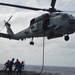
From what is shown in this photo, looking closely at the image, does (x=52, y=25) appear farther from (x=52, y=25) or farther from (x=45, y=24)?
(x=45, y=24)

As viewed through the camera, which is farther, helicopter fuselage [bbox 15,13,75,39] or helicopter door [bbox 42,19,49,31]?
helicopter door [bbox 42,19,49,31]

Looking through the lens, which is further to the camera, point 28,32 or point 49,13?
point 28,32

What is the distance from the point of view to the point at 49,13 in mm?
29516

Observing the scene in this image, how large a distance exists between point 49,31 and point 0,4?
606cm

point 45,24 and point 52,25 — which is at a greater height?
point 45,24

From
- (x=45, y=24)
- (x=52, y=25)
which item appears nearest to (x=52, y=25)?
(x=52, y=25)

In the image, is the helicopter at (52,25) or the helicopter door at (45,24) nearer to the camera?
the helicopter at (52,25)

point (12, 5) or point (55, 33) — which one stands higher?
point (12, 5)

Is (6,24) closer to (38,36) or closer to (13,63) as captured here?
(38,36)

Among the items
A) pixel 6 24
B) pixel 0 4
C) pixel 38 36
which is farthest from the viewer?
pixel 6 24

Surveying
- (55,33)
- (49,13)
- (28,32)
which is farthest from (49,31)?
(28,32)

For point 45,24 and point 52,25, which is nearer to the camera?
point 52,25

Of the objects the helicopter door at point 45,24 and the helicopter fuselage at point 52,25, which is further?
the helicopter door at point 45,24

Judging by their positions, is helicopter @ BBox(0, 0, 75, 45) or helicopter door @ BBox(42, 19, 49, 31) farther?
helicopter door @ BBox(42, 19, 49, 31)
